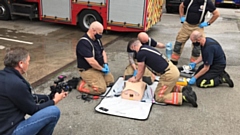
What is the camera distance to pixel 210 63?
4.92m

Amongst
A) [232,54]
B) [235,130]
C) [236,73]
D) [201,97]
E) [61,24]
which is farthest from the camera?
[61,24]

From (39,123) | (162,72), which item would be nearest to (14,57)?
(39,123)

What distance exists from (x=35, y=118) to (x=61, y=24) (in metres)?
8.01

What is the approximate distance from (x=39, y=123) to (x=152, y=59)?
2111mm

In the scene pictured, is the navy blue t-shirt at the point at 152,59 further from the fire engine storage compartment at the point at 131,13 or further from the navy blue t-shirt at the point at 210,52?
the fire engine storage compartment at the point at 131,13

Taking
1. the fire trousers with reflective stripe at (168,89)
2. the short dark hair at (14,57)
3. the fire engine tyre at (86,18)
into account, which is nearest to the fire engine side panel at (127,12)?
the fire engine tyre at (86,18)

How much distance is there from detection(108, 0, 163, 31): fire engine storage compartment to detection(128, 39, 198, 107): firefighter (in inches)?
158

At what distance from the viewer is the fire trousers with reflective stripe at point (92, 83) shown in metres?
4.75

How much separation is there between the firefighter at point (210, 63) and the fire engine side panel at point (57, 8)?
542 cm

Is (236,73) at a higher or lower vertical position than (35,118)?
lower

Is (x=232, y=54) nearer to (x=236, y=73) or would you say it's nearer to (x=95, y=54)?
(x=236, y=73)

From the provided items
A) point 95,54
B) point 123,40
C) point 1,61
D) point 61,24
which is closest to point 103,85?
point 95,54

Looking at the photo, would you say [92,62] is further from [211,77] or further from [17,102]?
[211,77]

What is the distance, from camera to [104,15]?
8.81m
